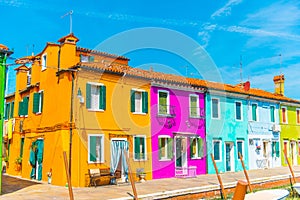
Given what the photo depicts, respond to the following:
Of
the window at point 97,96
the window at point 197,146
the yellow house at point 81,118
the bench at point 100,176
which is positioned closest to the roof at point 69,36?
the yellow house at point 81,118

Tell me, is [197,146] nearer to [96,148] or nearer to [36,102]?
[96,148]

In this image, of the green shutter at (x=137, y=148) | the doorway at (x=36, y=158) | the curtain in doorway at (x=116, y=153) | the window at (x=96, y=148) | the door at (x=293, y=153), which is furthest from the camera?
the door at (x=293, y=153)

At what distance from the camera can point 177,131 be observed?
70.5 ft

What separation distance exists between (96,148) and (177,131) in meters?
6.04

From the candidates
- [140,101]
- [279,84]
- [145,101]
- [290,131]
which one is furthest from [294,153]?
[140,101]

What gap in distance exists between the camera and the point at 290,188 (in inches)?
725

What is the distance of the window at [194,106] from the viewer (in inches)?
894

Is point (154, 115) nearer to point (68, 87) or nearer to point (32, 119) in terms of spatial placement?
point (68, 87)

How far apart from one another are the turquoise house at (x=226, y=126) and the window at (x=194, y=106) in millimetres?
976

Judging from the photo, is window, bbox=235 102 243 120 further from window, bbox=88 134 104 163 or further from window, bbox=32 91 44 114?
window, bbox=32 91 44 114

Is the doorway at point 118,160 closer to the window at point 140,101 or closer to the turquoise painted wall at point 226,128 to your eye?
the window at point 140,101

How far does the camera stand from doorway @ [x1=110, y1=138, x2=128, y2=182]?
698 inches

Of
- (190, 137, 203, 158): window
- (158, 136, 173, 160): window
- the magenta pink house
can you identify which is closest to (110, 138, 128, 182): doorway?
the magenta pink house

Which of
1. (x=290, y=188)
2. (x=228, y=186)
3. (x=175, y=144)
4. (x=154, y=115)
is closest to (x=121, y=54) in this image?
(x=154, y=115)
